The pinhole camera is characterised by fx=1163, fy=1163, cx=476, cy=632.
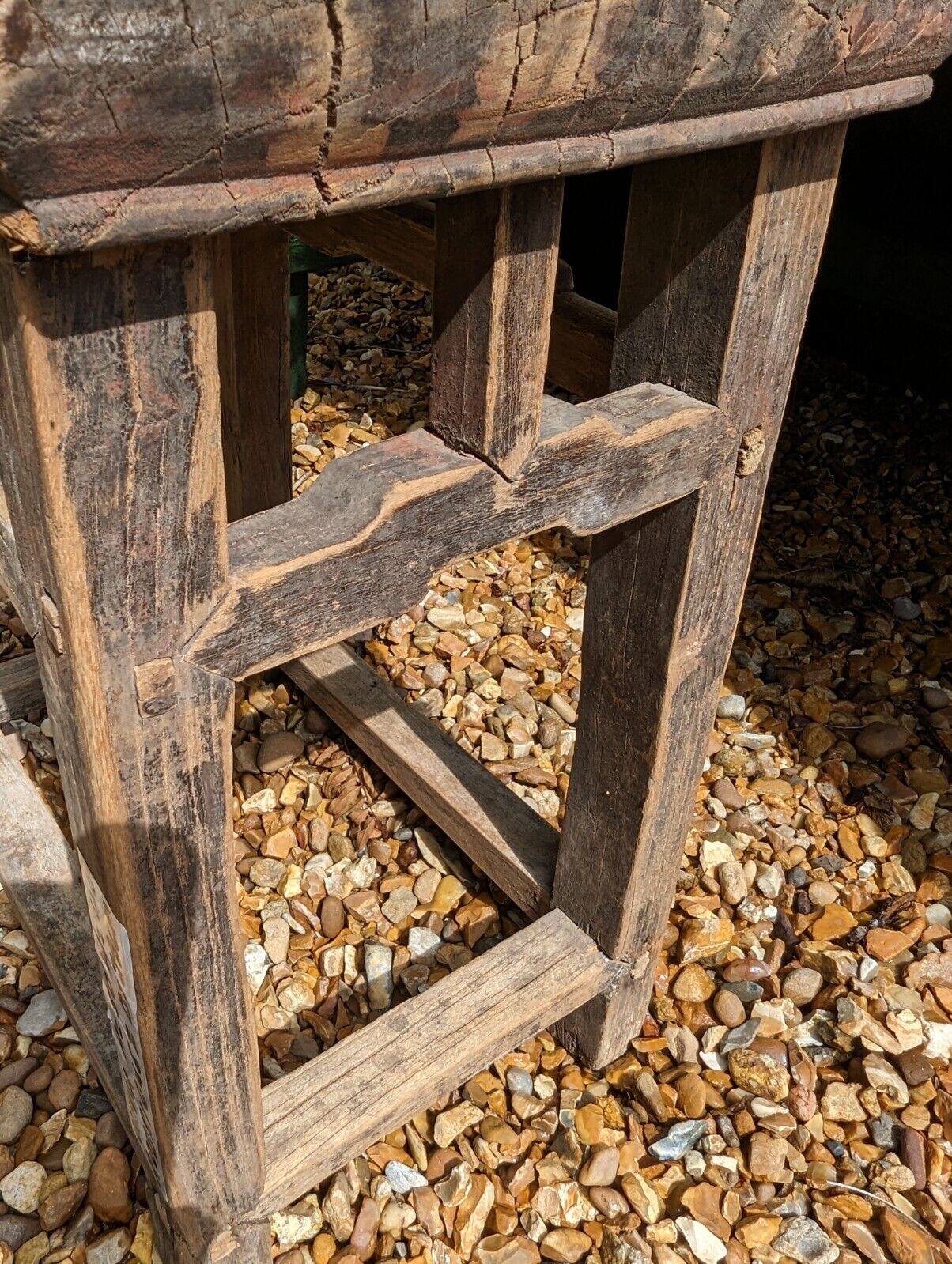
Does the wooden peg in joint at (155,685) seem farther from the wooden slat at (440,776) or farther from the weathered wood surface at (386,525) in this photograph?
the wooden slat at (440,776)

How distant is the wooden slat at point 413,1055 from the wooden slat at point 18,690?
4.30 ft

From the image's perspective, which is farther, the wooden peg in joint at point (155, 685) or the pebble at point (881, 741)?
the pebble at point (881, 741)

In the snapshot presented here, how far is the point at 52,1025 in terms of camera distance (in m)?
2.10

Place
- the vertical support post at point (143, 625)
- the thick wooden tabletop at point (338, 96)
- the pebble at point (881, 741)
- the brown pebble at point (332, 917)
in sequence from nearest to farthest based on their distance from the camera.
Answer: the thick wooden tabletop at point (338, 96), the vertical support post at point (143, 625), the brown pebble at point (332, 917), the pebble at point (881, 741)

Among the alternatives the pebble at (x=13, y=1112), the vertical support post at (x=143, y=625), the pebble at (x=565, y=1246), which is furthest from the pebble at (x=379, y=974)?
the vertical support post at (x=143, y=625)

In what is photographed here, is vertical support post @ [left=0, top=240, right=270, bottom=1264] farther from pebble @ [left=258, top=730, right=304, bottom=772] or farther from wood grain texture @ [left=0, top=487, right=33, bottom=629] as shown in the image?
pebble @ [left=258, top=730, right=304, bottom=772]

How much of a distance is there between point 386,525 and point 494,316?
0.22 meters

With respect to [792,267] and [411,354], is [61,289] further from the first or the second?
[411,354]

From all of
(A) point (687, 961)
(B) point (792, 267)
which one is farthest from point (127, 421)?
(A) point (687, 961)

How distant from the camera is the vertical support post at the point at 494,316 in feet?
3.48

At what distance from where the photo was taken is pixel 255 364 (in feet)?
8.05

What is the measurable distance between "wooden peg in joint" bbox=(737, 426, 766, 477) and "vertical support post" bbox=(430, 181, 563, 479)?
1.31 feet

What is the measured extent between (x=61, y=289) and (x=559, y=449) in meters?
0.58

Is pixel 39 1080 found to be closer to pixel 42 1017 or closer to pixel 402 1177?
pixel 42 1017
